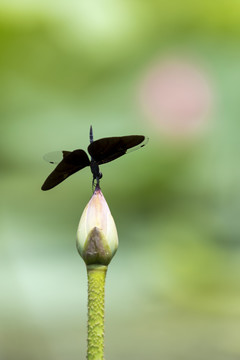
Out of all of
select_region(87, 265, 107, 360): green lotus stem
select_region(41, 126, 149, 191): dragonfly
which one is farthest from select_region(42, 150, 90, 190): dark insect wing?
select_region(87, 265, 107, 360): green lotus stem

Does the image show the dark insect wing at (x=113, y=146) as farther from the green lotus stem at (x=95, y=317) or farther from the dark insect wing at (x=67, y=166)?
the green lotus stem at (x=95, y=317)

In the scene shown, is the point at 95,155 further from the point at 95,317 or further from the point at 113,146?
the point at 95,317

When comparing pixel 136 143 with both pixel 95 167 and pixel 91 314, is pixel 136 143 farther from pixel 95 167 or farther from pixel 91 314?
pixel 91 314

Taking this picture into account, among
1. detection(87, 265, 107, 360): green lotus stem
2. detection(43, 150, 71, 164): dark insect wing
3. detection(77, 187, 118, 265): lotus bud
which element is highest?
detection(43, 150, 71, 164): dark insect wing

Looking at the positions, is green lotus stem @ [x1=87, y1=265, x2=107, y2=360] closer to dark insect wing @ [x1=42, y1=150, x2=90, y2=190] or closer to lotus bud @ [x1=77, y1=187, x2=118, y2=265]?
lotus bud @ [x1=77, y1=187, x2=118, y2=265]

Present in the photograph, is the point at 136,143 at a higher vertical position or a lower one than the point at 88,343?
higher

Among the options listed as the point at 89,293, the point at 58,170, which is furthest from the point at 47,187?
the point at 89,293

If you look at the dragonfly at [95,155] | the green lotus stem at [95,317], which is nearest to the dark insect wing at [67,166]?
the dragonfly at [95,155]
